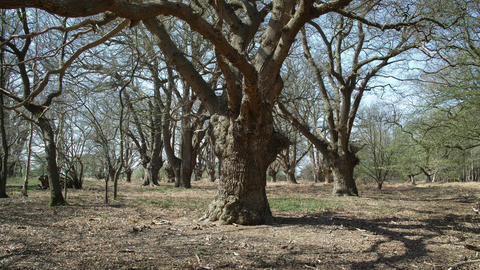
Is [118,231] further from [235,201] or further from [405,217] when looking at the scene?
[405,217]

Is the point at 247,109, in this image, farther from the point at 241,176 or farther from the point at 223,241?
the point at 223,241

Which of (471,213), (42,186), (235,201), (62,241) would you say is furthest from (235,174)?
(42,186)

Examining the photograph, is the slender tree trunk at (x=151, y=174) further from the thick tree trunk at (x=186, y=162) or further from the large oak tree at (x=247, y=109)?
the large oak tree at (x=247, y=109)

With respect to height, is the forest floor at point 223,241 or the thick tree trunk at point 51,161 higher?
the thick tree trunk at point 51,161

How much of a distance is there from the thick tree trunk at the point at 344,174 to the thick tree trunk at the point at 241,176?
598cm

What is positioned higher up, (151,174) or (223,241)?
(151,174)

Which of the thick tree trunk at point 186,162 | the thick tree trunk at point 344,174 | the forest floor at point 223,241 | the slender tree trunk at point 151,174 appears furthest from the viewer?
the slender tree trunk at point 151,174

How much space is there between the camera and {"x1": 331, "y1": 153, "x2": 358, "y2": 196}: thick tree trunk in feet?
33.3

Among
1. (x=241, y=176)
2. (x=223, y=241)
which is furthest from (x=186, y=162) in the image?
(x=223, y=241)

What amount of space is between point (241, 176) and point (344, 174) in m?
6.63

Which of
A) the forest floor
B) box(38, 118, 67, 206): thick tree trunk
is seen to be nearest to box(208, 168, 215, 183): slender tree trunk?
box(38, 118, 67, 206): thick tree trunk

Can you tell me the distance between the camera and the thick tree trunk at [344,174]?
10156 mm

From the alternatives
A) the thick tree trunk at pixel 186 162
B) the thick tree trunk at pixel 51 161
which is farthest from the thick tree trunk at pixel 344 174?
the thick tree trunk at pixel 51 161

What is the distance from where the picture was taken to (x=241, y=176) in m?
4.86
